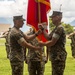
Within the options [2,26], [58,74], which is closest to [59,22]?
[58,74]

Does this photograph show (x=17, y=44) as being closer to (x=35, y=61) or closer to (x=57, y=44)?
(x=35, y=61)

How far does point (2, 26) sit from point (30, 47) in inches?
5160

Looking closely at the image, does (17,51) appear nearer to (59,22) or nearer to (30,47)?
(30,47)

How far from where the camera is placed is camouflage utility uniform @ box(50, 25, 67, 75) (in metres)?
8.17

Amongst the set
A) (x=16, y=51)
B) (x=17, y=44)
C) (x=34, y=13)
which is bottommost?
(x=16, y=51)

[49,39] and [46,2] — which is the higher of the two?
[46,2]

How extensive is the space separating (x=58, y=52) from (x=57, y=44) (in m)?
0.20

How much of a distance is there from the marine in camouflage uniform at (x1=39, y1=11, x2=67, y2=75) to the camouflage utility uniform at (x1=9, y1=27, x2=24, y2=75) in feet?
1.90

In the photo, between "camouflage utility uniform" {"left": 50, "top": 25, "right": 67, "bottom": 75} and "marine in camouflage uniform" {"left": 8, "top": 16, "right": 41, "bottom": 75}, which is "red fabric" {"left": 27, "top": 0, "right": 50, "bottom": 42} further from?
"camouflage utility uniform" {"left": 50, "top": 25, "right": 67, "bottom": 75}

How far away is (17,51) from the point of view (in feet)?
28.1

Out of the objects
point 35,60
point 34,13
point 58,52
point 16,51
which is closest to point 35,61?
point 35,60

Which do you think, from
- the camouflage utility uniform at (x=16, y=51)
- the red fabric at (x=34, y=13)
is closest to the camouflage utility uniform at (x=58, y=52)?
the camouflage utility uniform at (x=16, y=51)

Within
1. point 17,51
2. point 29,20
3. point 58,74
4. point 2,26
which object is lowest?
point 2,26

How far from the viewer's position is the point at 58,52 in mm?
8281
